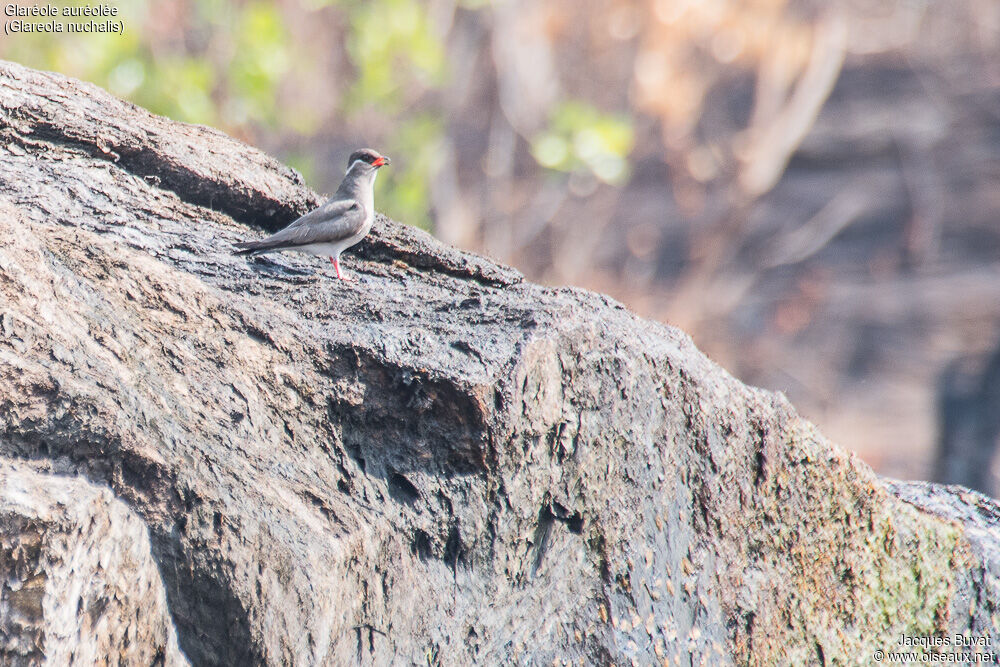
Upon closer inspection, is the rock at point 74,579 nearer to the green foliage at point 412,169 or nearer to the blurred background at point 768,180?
the green foliage at point 412,169

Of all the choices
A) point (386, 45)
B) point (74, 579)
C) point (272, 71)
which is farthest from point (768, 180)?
point (74, 579)

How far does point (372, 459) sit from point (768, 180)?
11.5 m

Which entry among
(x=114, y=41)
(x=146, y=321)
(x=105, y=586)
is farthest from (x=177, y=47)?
(x=105, y=586)

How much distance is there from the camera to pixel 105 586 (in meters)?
2.71

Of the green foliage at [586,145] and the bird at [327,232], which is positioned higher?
the green foliage at [586,145]

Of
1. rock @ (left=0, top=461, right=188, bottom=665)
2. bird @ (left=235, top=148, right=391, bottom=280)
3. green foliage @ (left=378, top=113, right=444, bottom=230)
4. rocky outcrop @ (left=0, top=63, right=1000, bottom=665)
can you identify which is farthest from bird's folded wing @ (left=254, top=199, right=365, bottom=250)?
green foliage @ (left=378, top=113, right=444, bottom=230)

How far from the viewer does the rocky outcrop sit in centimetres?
283

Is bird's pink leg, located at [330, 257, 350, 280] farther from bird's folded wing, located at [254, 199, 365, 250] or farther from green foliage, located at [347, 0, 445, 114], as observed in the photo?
green foliage, located at [347, 0, 445, 114]

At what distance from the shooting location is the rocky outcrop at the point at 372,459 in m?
2.83

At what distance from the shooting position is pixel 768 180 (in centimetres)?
1387

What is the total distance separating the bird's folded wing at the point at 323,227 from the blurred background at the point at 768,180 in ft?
27.0

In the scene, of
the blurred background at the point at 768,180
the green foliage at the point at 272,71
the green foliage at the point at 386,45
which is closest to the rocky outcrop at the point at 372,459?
the green foliage at the point at 272,71

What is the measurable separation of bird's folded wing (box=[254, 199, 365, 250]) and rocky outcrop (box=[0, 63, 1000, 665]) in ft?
0.40

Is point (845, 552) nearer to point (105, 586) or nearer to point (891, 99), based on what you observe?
point (105, 586)
